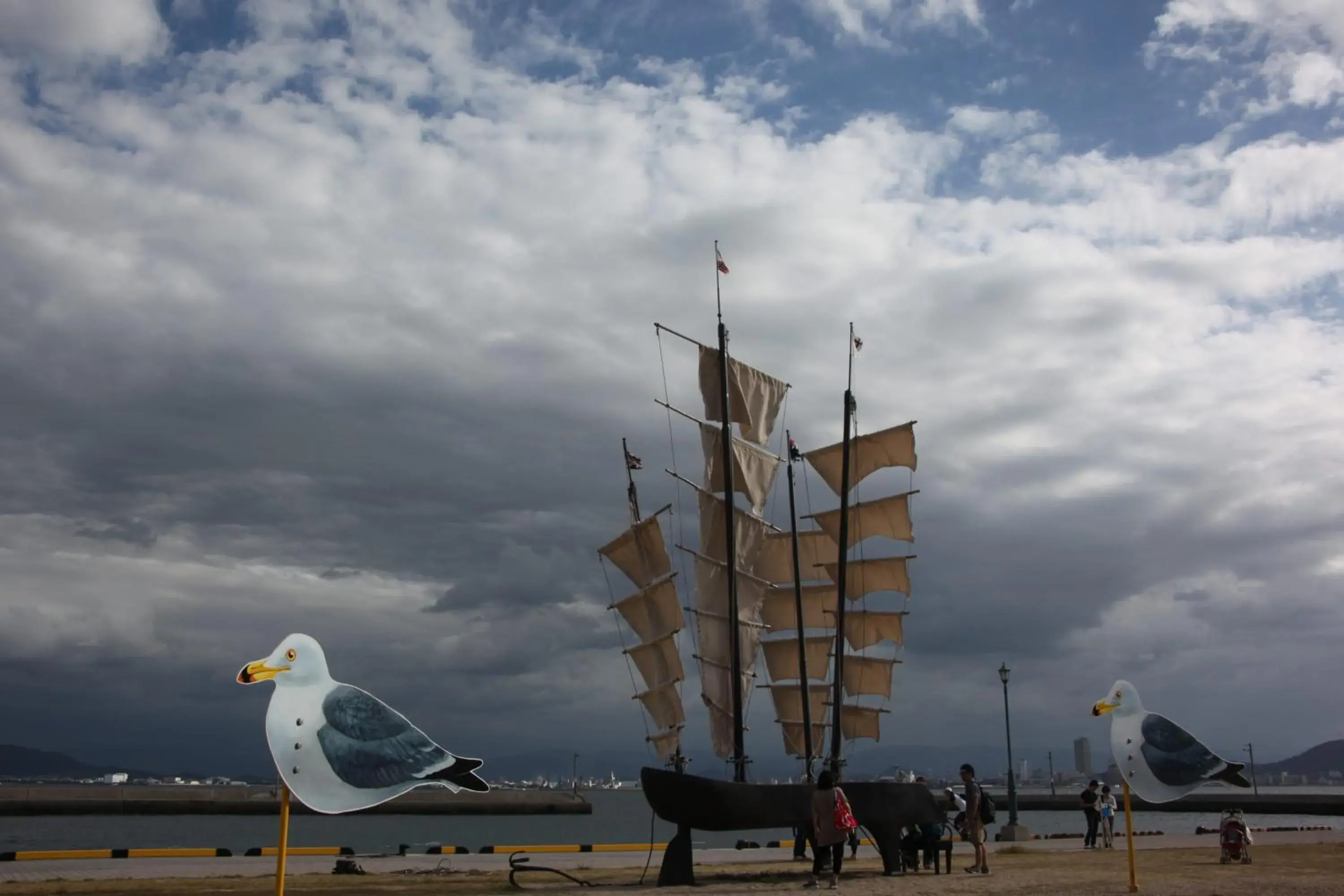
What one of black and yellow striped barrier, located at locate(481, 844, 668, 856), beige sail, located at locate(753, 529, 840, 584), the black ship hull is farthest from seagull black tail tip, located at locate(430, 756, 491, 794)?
beige sail, located at locate(753, 529, 840, 584)

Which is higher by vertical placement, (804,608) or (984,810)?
(804,608)

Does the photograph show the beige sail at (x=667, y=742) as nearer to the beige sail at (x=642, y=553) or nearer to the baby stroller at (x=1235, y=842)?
the beige sail at (x=642, y=553)

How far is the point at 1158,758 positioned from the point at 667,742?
19.1 meters

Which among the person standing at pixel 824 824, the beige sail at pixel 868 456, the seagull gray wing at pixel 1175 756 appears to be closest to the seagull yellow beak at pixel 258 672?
the person standing at pixel 824 824

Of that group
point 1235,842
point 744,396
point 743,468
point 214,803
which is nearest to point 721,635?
point 743,468

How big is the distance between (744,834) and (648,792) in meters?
58.4

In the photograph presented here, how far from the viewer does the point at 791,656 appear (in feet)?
131

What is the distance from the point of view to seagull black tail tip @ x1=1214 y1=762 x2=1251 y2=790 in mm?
15562

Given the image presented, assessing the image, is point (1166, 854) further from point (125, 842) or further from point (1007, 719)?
point (125, 842)

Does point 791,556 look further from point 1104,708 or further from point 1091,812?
point 1104,708

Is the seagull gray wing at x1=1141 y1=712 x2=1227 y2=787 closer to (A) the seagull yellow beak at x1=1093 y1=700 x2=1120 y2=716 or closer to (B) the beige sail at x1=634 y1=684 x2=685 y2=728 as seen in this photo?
(A) the seagull yellow beak at x1=1093 y1=700 x2=1120 y2=716

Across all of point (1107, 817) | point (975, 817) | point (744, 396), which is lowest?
point (1107, 817)

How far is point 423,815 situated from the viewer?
111812 millimetres

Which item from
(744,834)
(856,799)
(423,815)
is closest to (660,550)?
(856,799)
